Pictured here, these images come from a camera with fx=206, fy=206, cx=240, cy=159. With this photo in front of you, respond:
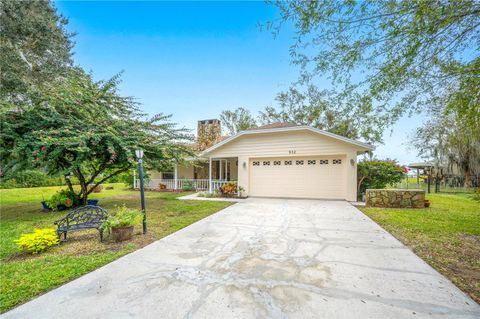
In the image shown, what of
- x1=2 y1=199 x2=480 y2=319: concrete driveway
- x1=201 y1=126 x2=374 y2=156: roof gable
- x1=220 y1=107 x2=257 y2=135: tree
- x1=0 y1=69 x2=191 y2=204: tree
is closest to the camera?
x1=2 y1=199 x2=480 y2=319: concrete driveway

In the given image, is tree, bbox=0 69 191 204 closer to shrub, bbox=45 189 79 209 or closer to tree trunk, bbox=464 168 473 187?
shrub, bbox=45 189 79 209

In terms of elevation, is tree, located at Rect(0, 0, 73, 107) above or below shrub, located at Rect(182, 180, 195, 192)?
above

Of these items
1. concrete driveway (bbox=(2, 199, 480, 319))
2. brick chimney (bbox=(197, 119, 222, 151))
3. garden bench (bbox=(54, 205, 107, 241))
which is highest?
brick chimney (bbox=(197, 119, 222, 151))

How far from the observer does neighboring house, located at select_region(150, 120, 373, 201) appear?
1004 cm

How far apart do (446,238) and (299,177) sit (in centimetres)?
646

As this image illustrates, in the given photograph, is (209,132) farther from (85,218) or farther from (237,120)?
(85,218)

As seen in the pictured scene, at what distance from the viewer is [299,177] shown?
10.9 m

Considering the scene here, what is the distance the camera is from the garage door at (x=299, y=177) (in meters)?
10.3

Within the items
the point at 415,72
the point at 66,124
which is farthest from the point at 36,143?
the point at 415,72

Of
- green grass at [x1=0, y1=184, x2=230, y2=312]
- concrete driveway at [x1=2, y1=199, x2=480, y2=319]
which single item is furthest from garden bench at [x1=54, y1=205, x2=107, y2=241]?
concrete driveway at [x1=2, y1=199, x2=480, y2=319]

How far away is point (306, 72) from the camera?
490cm

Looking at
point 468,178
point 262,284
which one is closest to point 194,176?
point 262,284

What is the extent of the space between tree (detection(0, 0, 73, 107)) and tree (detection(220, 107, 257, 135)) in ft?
58.1

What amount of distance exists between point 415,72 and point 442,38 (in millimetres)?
641
